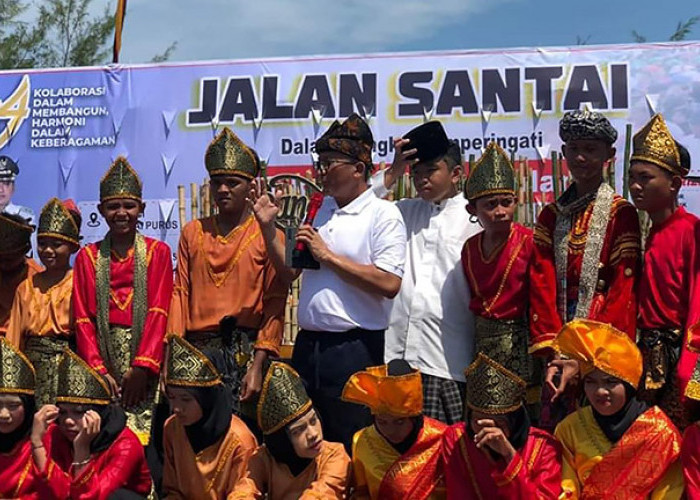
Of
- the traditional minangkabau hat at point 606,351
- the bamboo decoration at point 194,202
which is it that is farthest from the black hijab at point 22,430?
the traditional minangkabau hat at point 606,351

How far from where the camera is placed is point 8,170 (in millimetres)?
7141

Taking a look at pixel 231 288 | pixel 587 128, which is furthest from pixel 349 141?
pixel 587 128

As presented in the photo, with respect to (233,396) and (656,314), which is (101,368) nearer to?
(233,396)

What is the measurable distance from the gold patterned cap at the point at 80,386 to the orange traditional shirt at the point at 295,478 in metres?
0.78

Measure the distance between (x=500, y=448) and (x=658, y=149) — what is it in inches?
57.0

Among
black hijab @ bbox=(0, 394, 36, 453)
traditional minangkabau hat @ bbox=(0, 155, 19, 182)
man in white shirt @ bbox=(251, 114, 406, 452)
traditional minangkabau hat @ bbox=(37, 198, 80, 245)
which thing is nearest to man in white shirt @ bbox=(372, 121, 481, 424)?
man in white shirt @ bbox=(251, 114, 406, 452)

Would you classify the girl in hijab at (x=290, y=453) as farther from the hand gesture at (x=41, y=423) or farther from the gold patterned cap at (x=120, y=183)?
the gold patterned cap at (x=120, y=183)

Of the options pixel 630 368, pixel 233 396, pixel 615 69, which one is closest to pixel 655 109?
pixel 615 69

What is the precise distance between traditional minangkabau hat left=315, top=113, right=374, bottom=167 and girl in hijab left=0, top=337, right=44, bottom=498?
5.76 ft

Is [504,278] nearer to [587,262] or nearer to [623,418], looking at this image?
[587,262]

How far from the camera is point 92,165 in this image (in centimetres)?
706

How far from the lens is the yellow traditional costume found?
5.87 metres

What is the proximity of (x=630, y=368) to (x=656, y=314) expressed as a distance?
0.32 meters

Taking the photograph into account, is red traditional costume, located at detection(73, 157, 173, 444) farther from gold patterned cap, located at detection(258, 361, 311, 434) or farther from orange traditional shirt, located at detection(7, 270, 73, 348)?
gold patterned cap, located at detection(258, 361, 311, 434)
